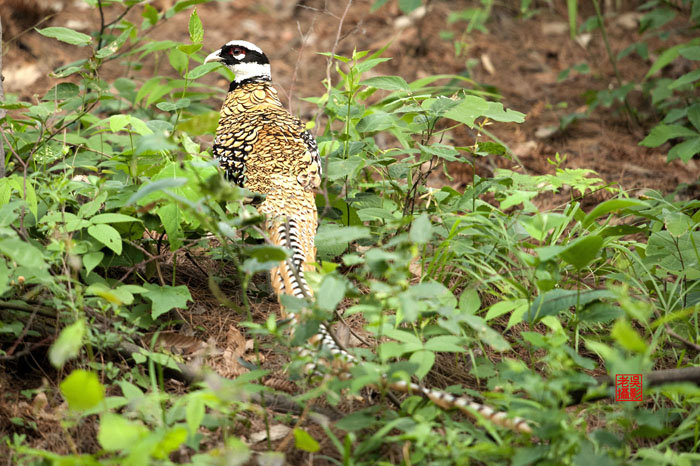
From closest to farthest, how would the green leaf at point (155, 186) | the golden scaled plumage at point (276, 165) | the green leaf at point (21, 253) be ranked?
the green leaf at point (155, 186) → the green leaf at point (21, 253) → the golden scaled plumage at point (276, 165)

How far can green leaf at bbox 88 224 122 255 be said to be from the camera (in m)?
2.96

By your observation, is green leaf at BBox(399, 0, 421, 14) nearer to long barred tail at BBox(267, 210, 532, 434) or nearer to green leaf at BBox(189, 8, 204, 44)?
green leaf at BBox(189, 8, 204, 44)

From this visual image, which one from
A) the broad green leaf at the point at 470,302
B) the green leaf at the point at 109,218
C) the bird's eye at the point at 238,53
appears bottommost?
the broad green leaf at the point at 470,302

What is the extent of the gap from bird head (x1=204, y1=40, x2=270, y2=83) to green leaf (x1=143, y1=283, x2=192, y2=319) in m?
1.93

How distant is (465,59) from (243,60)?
3.34m

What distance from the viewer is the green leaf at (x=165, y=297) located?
3.11 meters

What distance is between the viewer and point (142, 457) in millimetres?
2018

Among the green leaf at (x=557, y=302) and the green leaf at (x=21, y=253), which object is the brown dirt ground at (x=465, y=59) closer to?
the green leaf at (x=557, y=302)

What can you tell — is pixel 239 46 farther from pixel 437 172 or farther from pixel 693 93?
pixel 693 93

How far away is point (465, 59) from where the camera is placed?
7.35m

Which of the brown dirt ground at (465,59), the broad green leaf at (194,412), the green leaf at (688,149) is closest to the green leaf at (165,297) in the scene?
the broad green leaf at (194,412)

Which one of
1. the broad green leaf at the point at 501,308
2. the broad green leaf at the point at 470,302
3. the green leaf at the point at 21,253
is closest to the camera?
the green leaf at the point at 21,253

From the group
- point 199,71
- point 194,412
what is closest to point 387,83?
point 199,71

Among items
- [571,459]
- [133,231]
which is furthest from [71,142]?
→ [571,459]
